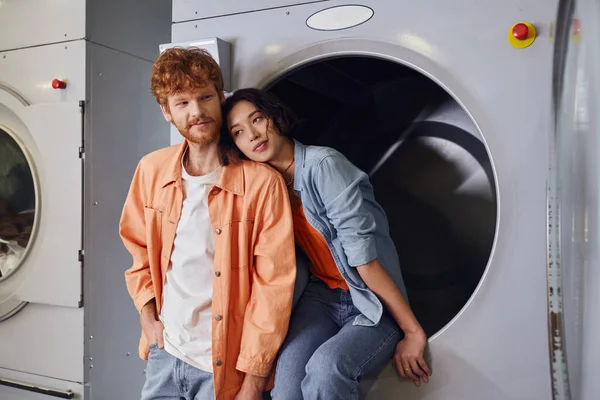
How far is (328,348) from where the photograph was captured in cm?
105

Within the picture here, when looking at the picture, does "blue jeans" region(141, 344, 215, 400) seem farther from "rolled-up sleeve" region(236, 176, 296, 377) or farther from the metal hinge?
the metal hinge

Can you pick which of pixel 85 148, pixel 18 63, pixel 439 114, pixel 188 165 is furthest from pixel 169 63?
pixel 439 114

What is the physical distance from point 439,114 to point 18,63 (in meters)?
1.44

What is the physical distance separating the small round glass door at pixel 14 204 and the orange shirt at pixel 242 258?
0.82 meters

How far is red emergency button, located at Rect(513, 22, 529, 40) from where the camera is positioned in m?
1.06

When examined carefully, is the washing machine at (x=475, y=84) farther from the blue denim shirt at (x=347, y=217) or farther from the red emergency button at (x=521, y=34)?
the blue denim shirt at (x=347, y=217)

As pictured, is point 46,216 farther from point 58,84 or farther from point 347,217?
point 347,217

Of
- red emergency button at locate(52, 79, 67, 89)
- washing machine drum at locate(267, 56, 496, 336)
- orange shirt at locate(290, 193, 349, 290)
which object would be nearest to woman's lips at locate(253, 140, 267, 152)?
orange shirt at locate(290, 193, 349, 290)

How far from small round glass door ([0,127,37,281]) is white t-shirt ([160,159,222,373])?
2.81 feet

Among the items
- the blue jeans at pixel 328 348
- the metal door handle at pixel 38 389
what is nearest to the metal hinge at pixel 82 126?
the metal door handle at pixel 38 389

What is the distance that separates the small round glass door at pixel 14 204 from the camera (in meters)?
1.83

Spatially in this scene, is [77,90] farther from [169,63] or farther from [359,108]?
[359,108]

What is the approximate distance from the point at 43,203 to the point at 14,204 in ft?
0.72

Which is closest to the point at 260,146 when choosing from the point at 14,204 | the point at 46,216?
the point at 46,216
